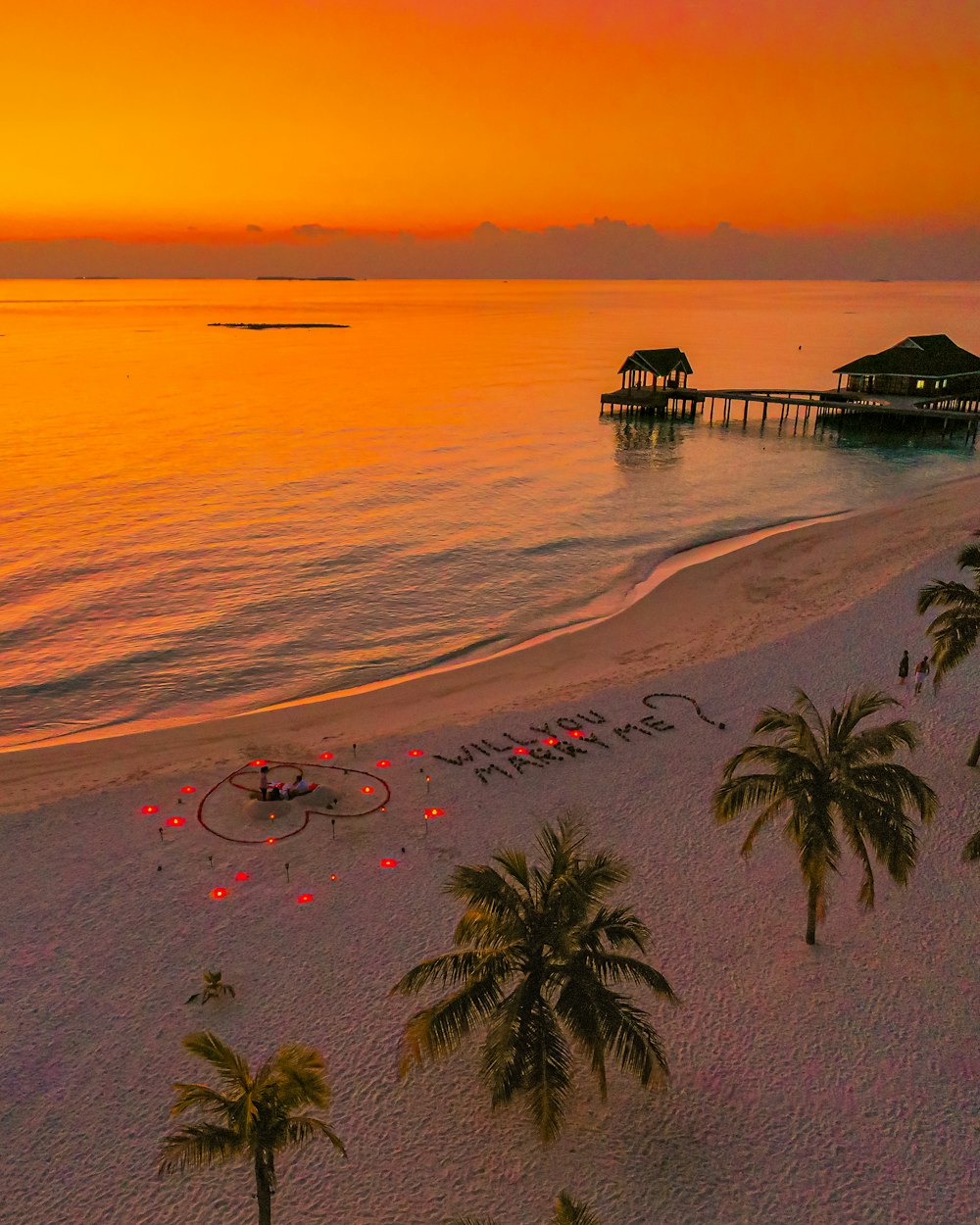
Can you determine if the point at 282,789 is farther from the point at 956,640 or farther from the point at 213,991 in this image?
the point at 956,640

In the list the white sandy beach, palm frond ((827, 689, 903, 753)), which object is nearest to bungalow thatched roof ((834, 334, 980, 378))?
the white sandy beach

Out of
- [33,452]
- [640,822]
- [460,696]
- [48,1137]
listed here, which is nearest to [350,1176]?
[48,1137]

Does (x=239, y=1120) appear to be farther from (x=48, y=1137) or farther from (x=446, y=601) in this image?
(x=446, y=601)

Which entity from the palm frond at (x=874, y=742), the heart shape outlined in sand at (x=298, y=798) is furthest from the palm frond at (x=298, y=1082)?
the palm frond at (x=874, y=742)

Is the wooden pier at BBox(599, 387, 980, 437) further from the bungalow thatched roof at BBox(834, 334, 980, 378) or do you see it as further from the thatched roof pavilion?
the bungalow thatched roof at BBox(834, 334, 980, 378)

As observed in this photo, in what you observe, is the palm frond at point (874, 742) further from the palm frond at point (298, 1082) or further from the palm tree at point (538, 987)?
the palm frond at point (298, 1082)

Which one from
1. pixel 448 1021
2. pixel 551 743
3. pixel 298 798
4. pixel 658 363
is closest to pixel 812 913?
pixel 448 1021

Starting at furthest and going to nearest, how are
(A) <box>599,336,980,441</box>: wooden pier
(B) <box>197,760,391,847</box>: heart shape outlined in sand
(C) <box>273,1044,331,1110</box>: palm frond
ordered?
(A) <box>599,336,980,441</box>: wooden pier
(B) <box>197,760,391,847</box>: heart shape outlined in sand
(C) <box>273,1044,331,1110</box>: palm frond
